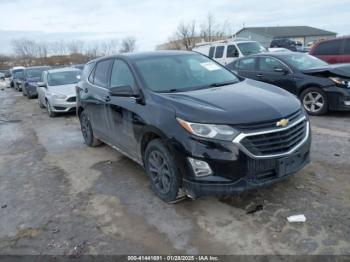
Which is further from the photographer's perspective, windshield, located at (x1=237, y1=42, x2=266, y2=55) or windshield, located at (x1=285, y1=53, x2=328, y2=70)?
windshield, located at (x1=237, y1=42, x2=266, y2=55)

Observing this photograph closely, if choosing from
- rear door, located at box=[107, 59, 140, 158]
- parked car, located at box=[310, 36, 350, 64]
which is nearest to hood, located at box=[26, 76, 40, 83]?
parked car, located at box=[310, 36, 350, 64]

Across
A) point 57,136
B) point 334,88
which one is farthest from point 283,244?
point 57,136

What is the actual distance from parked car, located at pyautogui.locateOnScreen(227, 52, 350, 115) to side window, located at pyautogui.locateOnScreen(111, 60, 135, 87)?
196 inches

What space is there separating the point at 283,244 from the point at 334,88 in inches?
222

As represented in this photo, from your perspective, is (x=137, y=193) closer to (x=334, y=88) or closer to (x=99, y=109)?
Answer: (x=99, y=109)

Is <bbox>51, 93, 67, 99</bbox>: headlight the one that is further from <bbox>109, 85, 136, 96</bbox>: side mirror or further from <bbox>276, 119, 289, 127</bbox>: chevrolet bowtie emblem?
<bbox>276, 119, 289, 127</bbox>: chevrolet bowtie emblem

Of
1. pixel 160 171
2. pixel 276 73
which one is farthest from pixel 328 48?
pixel 160 171

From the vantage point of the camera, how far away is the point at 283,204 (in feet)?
12.8

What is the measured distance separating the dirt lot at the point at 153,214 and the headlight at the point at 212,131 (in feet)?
3.07

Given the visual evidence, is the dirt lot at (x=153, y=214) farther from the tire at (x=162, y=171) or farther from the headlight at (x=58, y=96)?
the headlight at (x=58, y=96)

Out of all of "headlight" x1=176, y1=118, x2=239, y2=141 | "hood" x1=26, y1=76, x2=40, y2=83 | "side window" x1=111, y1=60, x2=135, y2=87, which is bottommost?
"hood" x1=26, y1=76, x2=40, y2=83

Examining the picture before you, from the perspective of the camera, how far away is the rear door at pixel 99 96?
546cm

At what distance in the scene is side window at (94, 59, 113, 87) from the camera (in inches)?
217

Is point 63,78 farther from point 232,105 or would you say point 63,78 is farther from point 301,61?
point 232,105
